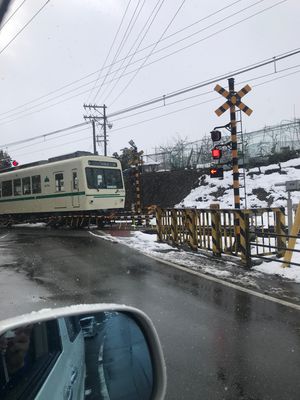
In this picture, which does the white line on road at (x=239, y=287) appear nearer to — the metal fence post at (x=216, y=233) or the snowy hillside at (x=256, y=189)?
the metal fence post at (x=216, y=233)

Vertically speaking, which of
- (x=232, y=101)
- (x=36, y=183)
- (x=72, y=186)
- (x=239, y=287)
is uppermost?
(x=232, y=101)

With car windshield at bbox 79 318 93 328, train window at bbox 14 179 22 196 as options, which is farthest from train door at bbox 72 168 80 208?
car windshield at bbox 79 318 93 328

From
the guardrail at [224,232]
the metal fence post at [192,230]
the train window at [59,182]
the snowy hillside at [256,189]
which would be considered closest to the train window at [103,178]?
the train window at [59,182]

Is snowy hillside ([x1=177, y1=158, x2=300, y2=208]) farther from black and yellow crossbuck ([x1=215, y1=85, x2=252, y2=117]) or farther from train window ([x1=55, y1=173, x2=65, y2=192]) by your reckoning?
black and yellow crossbuck ([x1=215, y1=85, x2=252, y2=117])

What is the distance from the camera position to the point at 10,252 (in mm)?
13320

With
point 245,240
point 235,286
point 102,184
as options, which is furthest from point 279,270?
point 102,184

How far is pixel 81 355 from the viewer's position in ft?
5.87

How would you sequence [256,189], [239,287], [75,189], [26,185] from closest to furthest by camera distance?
1. [239,287]
2. [75,189]
3. [26,185]
4. [256,189]

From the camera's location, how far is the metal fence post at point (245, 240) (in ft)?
30.9

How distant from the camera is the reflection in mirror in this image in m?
1.49

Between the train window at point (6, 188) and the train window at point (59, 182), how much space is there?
588 centimetres

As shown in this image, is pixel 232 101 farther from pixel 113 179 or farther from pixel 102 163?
pixel 113 179

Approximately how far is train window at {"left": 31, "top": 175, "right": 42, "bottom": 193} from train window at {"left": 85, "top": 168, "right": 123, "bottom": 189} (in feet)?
14.0

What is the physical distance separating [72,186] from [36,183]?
3618 millimetres
